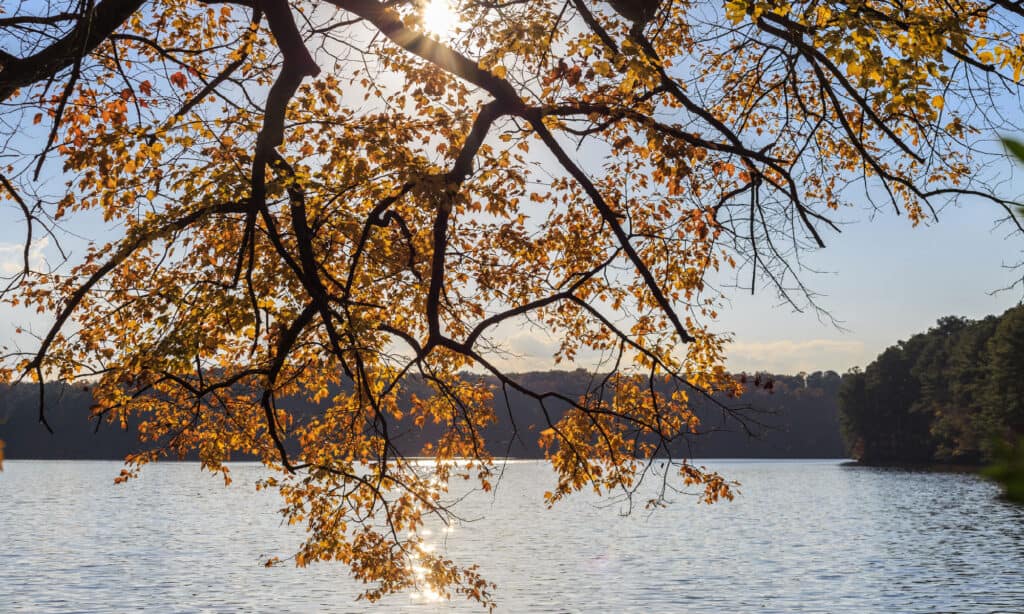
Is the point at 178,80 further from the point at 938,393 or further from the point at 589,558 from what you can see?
the point at 938,393

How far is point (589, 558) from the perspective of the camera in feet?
131

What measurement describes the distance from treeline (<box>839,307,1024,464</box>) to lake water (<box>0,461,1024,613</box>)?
41.7 ft

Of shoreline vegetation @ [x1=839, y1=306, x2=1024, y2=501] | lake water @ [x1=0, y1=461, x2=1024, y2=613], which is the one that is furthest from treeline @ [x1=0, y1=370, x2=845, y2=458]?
lake water @ [x1=0, y1=461, x2=1024, y2=613]

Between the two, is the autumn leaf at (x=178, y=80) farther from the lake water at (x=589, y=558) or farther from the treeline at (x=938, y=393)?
the treeline at (x=938, y=393)

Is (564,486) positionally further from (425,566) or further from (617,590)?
(617,590)

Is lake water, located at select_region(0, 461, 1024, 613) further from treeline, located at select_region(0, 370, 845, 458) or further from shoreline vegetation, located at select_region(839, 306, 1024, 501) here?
treeline, located at select_region(0, 370, 845, 458)

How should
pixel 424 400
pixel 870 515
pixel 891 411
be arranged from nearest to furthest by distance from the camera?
pixel 424 400
pixel 870 515
pixel 891 411

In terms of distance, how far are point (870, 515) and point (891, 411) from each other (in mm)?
61391

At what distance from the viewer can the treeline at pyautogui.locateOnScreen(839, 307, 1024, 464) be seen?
261ft

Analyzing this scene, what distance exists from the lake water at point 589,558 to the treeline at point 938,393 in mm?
12714

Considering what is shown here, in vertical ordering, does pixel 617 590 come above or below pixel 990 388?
below

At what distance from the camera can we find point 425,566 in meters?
13.9

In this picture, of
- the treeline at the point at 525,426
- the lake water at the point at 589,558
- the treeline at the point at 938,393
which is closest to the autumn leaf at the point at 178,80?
the lake water at the point at 589,558

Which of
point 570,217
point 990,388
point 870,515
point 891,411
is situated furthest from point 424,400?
point 891,411
